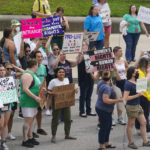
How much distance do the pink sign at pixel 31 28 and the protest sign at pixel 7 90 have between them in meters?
1.89

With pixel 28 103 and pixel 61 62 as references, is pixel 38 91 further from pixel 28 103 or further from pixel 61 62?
pixel 61 62

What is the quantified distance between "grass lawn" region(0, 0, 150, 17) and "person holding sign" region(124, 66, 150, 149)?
10282mm

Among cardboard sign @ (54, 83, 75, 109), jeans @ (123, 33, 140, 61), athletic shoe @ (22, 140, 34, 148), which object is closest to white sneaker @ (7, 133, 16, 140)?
athletic shoe @ (22, 140, 34, 148)

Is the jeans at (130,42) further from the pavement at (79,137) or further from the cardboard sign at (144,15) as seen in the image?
the pavement at (79,137)

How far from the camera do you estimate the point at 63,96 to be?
34.3 ft

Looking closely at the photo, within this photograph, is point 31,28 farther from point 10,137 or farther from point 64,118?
point 10,137

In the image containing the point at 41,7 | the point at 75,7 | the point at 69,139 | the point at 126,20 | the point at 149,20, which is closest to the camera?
the point at 69,139

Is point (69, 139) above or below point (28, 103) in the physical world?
below

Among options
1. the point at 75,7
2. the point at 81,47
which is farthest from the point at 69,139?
the point at 75,7

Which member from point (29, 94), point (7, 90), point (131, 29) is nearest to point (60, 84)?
point (29, 94)

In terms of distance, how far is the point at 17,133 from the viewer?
11.0 m

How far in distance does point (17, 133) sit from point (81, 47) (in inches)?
93.8

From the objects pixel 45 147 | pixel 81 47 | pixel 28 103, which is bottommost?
pixel 45 147

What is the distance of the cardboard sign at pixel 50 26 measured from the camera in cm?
1207
